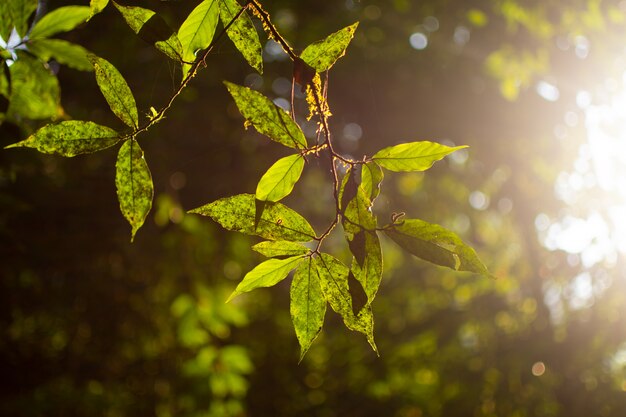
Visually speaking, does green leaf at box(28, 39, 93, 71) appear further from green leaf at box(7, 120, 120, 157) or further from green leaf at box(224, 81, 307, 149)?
green leaf at box(224, 81, 307, 149)

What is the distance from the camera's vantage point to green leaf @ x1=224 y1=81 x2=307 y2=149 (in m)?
0.66

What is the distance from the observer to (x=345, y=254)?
3824 millimetres

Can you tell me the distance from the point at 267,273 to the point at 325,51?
1.12 ft

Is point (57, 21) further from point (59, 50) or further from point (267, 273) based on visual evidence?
point (267, 273)

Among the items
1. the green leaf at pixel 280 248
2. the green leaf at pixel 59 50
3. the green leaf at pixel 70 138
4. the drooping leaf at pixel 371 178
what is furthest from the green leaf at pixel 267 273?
the green leaf at pixel 59 50

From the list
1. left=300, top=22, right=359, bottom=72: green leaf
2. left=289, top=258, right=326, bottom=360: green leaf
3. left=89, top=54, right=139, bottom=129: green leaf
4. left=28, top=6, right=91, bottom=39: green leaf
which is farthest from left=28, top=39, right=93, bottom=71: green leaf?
left=289, top=258, right=326, bottom=360: green leaf

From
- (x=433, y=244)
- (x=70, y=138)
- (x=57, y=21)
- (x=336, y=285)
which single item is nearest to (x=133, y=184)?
(x=70, y=138)

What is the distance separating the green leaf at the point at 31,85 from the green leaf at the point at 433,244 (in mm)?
930

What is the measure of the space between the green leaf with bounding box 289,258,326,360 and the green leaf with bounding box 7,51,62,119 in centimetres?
83

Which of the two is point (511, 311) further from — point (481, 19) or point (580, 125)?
point (481, 19)

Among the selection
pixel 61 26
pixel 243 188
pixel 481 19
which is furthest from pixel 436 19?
pixel 61 26

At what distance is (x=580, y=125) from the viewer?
470 cm

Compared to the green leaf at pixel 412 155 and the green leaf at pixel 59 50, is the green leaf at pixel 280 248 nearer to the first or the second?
the green leaf at pixel 412 155

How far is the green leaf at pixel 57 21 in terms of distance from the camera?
117cm
